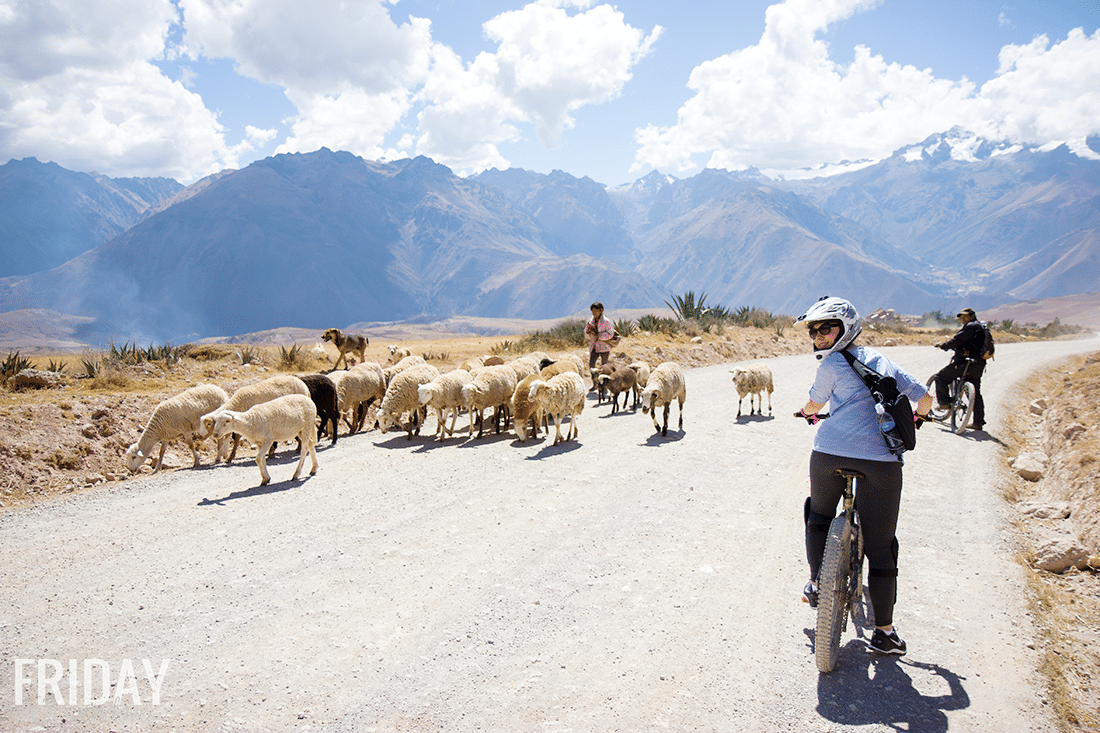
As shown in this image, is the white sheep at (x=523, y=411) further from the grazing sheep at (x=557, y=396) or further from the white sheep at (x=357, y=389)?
the white sheep at (x=357, y=389)

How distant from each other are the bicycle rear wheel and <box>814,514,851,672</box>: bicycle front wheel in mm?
9303

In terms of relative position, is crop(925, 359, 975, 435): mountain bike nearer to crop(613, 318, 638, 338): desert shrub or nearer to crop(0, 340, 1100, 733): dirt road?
crop(0, 340, 1100, 733): dirt road

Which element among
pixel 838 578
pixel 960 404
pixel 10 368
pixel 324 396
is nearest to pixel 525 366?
pixel 324 396

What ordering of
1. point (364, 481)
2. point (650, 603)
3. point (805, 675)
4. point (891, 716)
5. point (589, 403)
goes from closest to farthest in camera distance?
point (891, 716), point (805, 675), point (650, 603), point (364, 481), point (589, 403)

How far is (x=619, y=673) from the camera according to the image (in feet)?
12.0

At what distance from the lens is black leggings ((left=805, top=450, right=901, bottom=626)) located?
3471 millimetres

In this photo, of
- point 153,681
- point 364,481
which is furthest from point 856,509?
point 364,481

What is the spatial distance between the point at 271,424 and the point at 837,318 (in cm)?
753

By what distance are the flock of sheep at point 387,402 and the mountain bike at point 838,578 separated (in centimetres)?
596

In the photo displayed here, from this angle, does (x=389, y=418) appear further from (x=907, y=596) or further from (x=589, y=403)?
(x=907, y=596)

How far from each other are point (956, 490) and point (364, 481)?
8054 mm

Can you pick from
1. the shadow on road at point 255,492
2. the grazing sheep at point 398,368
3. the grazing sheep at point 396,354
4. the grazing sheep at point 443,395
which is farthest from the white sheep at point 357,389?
the grazing sheep at point 396,354

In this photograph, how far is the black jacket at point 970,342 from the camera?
430 inches

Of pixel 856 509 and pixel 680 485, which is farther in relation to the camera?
pixel 680 485
